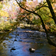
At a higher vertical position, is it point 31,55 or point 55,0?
point 55,0

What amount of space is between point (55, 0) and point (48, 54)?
420 cm

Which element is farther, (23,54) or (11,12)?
(11,12)

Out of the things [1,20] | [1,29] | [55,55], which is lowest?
[55,55]

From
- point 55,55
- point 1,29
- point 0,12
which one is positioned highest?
point 0,12

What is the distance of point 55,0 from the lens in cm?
611

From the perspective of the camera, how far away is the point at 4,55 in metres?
7.57

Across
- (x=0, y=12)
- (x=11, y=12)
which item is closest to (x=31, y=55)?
(x=0, y=12)

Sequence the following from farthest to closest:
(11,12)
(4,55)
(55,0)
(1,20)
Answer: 1. (11,12)
2. (1,20)
3. (4,55)
4. (55,0)

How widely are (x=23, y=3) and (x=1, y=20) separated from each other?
14809 millimetres

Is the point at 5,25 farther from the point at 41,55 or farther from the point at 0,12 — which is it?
the point at 41,55

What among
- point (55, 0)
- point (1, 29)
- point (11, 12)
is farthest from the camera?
point (11, 12)

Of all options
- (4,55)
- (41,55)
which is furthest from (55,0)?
(4,55)

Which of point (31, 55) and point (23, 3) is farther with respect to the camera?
point (31, 55)

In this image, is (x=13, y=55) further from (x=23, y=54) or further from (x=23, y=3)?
(x=23, y=3)
